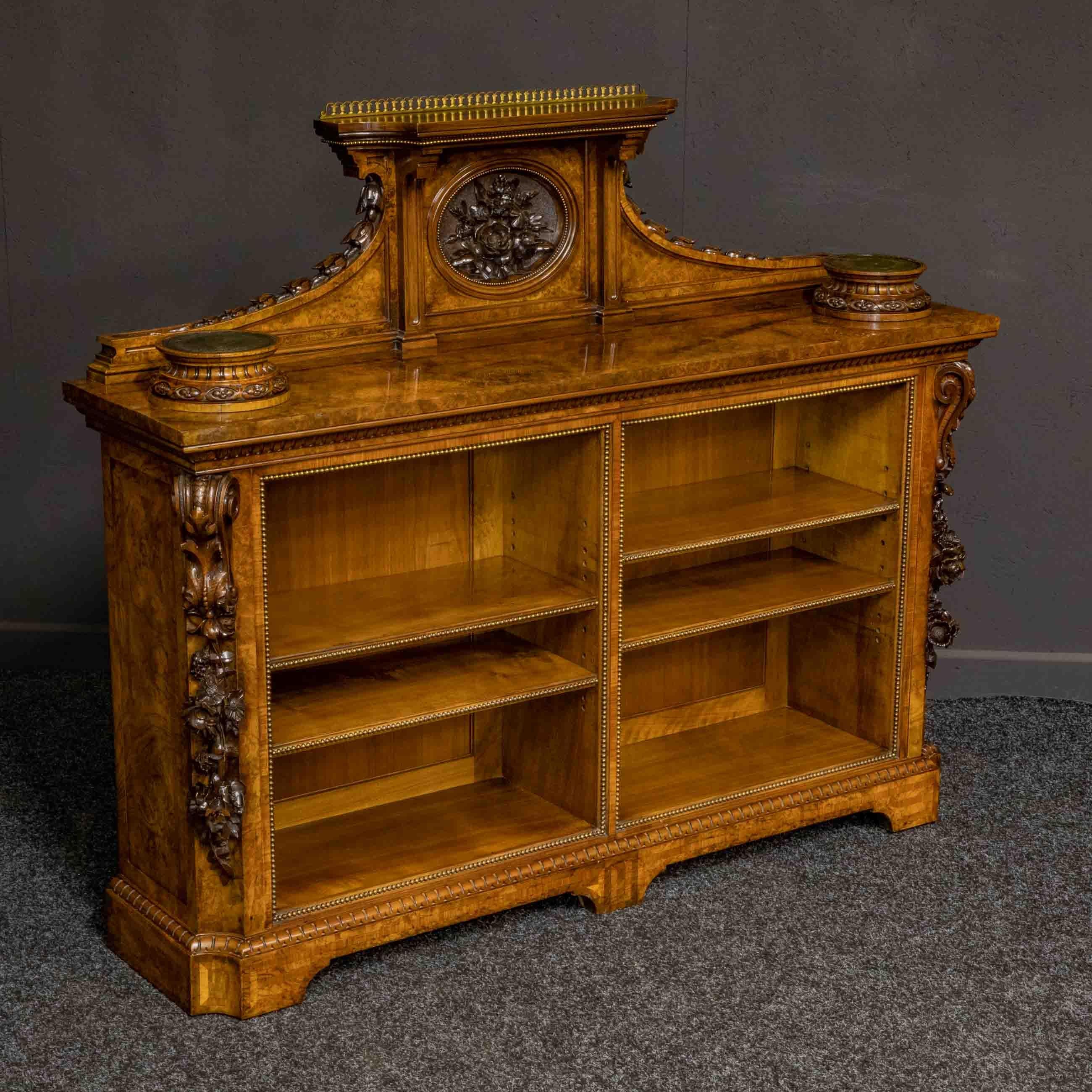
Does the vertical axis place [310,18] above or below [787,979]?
above

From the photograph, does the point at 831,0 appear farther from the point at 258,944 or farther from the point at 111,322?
the point at 258,944

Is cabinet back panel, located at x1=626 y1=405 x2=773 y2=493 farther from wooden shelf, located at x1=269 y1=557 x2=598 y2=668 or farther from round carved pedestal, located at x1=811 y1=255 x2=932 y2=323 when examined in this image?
wooden shelf, located at x1=269 y1=557 x2=598 y2=668

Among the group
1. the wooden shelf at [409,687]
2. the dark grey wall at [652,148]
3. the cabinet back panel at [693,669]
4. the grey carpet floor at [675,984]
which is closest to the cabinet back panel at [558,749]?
the wooden shelf at [409,687]

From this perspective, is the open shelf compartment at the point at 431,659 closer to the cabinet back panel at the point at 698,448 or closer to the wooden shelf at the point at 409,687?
the wooden shelf at the point at 409,687

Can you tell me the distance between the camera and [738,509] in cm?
425

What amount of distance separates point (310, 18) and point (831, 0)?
142cm

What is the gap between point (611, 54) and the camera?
5.02 m

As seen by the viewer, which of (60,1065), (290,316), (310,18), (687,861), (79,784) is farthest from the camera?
(310,18)

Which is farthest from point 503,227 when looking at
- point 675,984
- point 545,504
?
point 675,984

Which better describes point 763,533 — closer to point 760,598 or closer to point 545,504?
point 760,598

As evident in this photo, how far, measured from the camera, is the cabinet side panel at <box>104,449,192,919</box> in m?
3.45

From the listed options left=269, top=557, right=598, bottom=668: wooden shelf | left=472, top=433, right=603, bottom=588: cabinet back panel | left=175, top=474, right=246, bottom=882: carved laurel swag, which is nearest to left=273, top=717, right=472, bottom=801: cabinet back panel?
left=269, top=557, right=598, bottom=668: wooden shelf

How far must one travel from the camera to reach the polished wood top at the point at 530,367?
337 cm

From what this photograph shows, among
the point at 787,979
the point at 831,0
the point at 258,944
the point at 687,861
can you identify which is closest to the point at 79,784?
the point at 258,944
